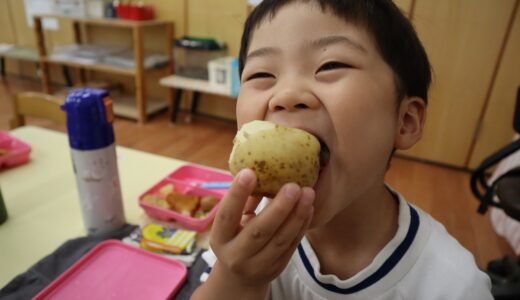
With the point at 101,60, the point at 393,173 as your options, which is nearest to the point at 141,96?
the point at 101,60

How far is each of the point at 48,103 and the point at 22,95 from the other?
17 centimetres

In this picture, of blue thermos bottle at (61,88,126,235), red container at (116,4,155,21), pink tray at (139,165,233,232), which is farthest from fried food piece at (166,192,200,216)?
red container at (116,4,155,21)

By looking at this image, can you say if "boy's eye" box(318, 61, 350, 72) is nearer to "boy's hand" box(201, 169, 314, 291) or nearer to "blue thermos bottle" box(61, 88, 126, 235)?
"boy's hand" box(201, 169, 314, 291)

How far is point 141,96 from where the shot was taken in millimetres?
3389

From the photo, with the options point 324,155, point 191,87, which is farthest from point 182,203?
point 191,87

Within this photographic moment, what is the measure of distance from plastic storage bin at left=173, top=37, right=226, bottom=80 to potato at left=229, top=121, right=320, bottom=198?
2.93 m

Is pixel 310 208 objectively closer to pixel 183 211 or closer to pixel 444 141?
pixel 183 211

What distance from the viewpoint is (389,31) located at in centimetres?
68

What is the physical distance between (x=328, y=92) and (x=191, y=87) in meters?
2.84

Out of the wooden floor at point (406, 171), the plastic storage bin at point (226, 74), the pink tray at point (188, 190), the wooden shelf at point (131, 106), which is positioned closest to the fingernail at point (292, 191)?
the pink tray at point (188, 190)

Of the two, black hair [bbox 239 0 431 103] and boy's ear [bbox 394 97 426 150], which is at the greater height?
black hair [bbox 239 0 431 103]

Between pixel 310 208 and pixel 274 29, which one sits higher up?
pixel 274 29

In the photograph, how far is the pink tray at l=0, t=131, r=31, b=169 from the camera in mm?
1116

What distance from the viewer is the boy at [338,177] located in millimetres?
510
